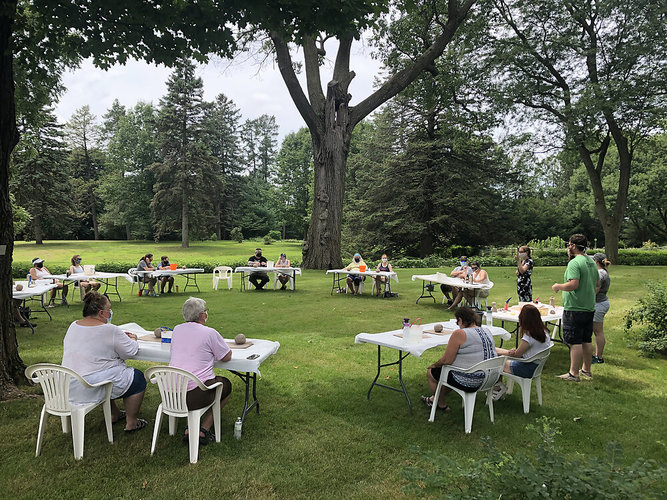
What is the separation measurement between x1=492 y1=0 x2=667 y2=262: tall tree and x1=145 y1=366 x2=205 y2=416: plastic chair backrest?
1935 centimetres

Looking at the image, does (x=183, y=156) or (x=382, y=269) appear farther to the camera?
(x=183, y=156)

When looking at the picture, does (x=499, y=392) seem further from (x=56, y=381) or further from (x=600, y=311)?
(x=56, y=381)

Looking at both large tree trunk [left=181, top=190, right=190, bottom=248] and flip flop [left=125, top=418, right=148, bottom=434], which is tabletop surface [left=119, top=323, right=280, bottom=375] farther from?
large tree trunk [left=181, top=190, right=190, bottom=248]

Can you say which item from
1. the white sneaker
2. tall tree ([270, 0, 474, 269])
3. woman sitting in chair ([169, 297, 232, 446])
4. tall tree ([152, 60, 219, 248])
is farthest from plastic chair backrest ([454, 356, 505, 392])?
tall tree ([152, 60, 219, 248])

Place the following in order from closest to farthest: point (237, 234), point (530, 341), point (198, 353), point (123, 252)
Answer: point (198, 353) < point (530, 341) < point (123, 252) < point (237, 234)

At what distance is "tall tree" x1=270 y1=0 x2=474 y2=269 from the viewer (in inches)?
668

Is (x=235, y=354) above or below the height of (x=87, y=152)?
below

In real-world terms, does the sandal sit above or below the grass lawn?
above

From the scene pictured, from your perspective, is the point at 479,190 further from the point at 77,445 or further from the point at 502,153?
the point at 77,445

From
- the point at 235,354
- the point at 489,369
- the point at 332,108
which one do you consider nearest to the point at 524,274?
the point at 489,369

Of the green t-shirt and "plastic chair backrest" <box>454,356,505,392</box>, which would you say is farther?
the green t-shirt

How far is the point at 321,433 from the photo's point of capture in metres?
4.09

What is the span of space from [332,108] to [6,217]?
13.9 metres

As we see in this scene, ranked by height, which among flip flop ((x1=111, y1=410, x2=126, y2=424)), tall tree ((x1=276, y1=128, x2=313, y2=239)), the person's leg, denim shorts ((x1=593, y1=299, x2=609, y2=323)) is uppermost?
tall tree ((x1=276, y1=128, x2=313, y2=239))
